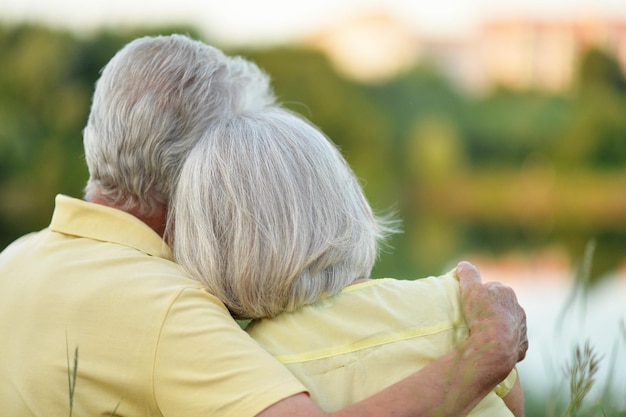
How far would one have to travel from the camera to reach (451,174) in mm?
36094

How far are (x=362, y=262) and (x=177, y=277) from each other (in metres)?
0.38

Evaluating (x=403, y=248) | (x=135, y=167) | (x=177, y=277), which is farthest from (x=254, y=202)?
(x=403, y=248)

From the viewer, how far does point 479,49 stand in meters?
53.4

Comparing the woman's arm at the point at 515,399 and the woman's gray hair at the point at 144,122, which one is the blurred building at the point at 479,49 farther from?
the woman's arm at the point at 515,399

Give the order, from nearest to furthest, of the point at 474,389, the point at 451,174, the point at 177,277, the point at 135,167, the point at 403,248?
the point at 474,389 → the point at 177,277 → the point at 135,167 → the point at 403,248 → the point at 451,174

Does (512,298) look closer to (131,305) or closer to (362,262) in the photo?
(362,262)

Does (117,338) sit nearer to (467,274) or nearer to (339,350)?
(339,350)

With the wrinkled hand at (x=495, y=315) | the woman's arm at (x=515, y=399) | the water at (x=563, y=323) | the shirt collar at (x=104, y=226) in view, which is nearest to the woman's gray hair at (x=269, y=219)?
the shirt collar at (x=104, y=226)

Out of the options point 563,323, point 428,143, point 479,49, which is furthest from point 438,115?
point 563,323

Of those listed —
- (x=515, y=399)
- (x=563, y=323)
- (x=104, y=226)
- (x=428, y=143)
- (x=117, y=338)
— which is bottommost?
(x=428, y=143)

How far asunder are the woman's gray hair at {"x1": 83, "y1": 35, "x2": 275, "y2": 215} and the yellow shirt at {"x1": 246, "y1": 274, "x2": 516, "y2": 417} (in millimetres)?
589

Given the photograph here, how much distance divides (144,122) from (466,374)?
1055 mm

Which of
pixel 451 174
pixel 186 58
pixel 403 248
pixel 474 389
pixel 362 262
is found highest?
pixel 186 58

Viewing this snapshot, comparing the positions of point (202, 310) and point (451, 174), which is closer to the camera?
point (202, 310)
